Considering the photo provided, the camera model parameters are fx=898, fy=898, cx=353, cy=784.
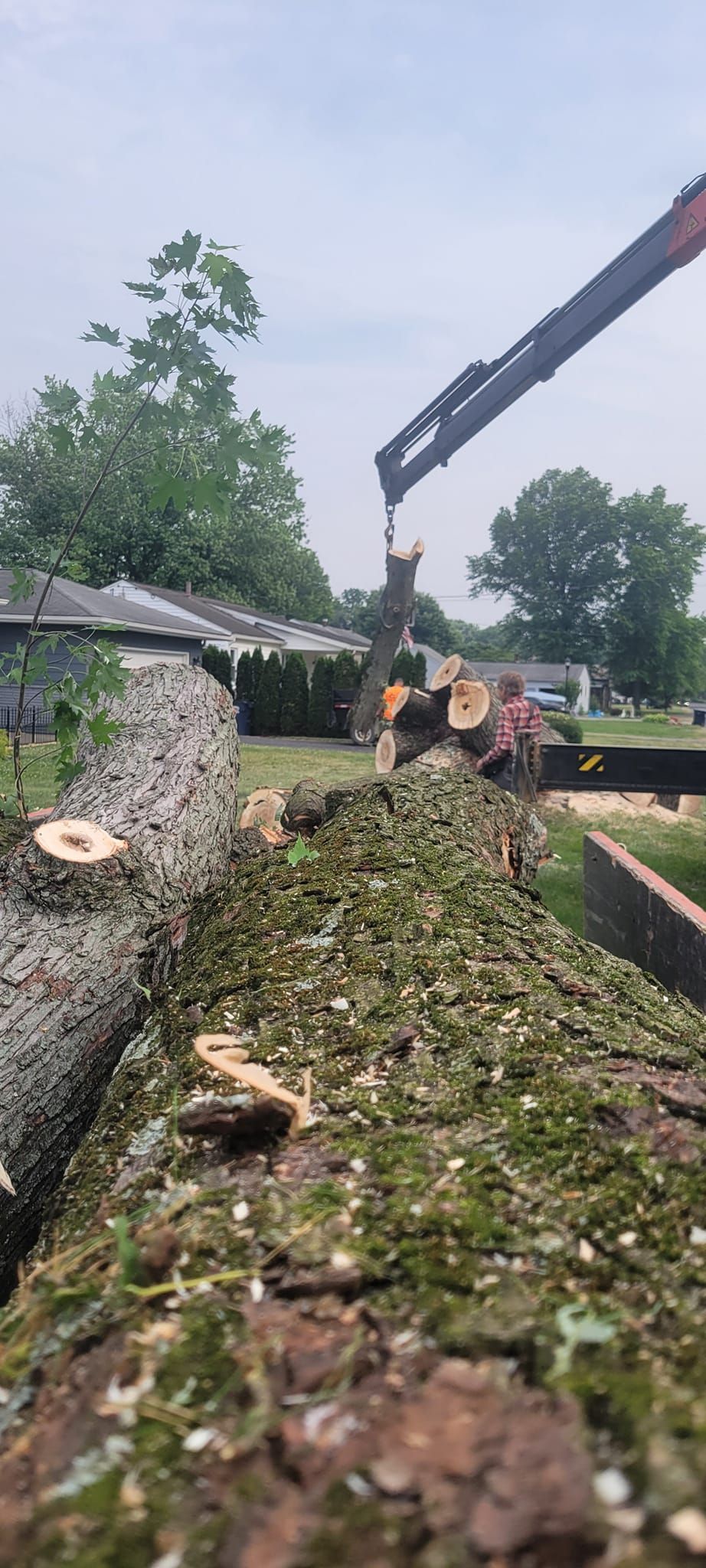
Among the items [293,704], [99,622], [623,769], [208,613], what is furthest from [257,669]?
[623,769]

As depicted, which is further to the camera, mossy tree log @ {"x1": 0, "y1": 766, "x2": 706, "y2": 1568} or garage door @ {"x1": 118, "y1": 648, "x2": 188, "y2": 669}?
garage door @ {"x1": 118, "y1": 648, "x2": 188, "y2": 669}

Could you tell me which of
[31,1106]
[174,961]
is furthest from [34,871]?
[31,1106]

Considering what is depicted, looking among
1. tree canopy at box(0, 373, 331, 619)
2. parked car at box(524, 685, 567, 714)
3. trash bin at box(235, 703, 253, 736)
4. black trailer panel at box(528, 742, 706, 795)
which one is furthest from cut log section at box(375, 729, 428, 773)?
parked car at box(524, 685, 567, 714)

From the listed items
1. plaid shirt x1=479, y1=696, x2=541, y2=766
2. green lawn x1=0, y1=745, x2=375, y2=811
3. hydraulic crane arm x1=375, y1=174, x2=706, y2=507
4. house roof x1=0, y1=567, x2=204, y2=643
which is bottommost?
green lawn x1=0, y1=745, x2=375, y2=811

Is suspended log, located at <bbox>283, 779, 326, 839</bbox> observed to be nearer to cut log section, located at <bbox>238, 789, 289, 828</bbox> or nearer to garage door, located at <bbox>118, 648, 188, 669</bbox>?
cut log section, located at <bbox>238, 789, 289, 828</bbox>

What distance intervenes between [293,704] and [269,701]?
2.48 ft

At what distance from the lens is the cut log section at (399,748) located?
1064 centimetres

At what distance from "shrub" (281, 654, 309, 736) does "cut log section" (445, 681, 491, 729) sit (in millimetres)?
16813

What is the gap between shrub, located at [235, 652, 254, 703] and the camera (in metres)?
28.0

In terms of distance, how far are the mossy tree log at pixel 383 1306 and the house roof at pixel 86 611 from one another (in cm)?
1784

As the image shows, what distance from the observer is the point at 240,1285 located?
1086 mm

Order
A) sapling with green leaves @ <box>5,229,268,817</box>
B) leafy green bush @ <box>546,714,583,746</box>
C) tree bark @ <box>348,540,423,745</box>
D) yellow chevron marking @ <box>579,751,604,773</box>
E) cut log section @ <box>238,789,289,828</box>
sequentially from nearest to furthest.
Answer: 1. sapling with green leaves @ <box>5,229,268,817</box>
2. cut log section @ <box>238,789,289,828</box>
3. yellow chevron marking @ <box>579,751,604,773</box>
4. tree bark @ <box>348,540,423,745</box>
5. leafy green bush @ <box>546,714,583,746</box>

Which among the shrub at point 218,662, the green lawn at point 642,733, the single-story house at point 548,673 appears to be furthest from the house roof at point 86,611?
the single-story house at point 548,673

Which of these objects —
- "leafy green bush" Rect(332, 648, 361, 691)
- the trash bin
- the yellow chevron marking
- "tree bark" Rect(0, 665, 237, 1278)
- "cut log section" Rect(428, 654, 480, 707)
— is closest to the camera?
"tree bark" Rect(0, 665, 237, 1278)
